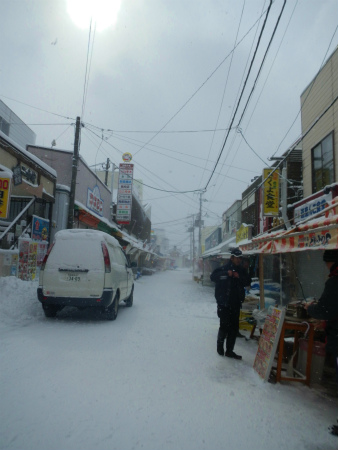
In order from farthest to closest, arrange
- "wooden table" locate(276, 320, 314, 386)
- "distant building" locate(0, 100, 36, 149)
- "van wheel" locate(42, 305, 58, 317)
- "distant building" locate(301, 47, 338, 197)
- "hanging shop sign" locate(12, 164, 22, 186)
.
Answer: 1. "distant building" locate(0, 100, 36, 149)
2. "distant building" locate(301, 47, 338, 197)
3. "hanging shop sign" locate(12, 164, 22, 186)
4. "van wheel" locate(42, 305, 58, 317)
5. "wooden table" locate(276, 320, 314, 386)

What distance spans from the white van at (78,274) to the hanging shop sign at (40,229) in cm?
516

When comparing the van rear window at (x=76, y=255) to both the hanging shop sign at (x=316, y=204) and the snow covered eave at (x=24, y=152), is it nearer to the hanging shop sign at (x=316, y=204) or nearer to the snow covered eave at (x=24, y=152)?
the snow covered eave at (x=24, y=152)

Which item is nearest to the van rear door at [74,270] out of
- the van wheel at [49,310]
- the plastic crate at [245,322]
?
the van wheel at [49,310]

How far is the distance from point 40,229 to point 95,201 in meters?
7.30

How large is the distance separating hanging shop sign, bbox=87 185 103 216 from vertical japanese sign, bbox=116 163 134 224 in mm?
2400

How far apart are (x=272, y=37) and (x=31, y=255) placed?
936cm

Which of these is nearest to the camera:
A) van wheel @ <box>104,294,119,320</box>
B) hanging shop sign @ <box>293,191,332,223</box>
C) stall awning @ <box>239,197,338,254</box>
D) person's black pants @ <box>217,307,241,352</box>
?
stall awning @ <box>239,197,338,254</box>

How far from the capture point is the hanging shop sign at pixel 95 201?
17.8 metres

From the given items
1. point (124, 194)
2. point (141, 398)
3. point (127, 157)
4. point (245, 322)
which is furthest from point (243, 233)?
point (141, 398)

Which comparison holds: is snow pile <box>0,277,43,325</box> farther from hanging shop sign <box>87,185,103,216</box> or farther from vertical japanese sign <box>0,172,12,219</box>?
hanging shop sign <box>87,185,103,216</box>

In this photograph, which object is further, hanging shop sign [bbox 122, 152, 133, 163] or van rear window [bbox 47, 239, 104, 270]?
hanging shop sign [bbox 122, 152, 133, 163]

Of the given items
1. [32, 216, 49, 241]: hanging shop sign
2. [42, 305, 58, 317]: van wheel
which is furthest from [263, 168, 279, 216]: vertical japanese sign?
[42, 305, 58, 317]: van wheel

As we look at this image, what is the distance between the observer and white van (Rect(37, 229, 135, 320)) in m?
6.43

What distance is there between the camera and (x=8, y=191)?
807 centimetres
